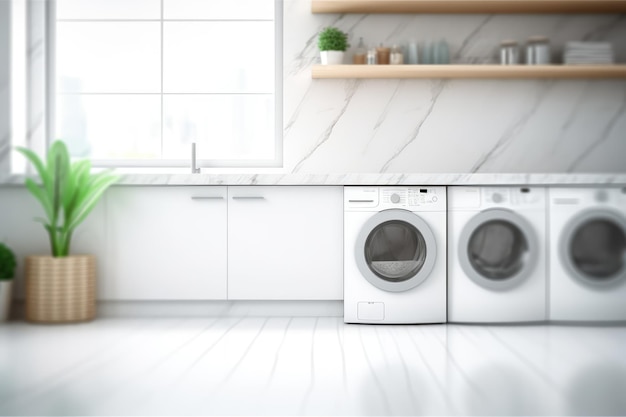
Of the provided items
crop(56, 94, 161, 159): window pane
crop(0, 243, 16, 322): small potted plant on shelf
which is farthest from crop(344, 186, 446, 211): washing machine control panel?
crop(0, 243, 16, 322): small potted plant on shelf

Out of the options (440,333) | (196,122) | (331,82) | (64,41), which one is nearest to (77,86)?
(64,41)

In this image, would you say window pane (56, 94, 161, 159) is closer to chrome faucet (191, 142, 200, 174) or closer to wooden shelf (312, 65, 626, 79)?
chrome faucet (191, 142, 200, 174)

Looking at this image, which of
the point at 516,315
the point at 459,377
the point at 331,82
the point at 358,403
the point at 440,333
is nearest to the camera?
the point at 358,403

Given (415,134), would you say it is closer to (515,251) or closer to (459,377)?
(515,251)

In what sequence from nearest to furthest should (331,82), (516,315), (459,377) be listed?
(459,377)
(516,315)
(331,82)

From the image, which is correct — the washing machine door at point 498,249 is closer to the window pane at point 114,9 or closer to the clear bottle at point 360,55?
the clear bottle at point 360,55

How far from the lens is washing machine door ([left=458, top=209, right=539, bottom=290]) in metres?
3.37

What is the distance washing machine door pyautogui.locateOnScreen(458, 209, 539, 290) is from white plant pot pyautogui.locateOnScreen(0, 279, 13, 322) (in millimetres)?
2379

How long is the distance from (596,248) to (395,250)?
108 centimetres

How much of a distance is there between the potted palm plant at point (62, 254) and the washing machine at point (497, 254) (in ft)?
6.15

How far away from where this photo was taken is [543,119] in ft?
13.7

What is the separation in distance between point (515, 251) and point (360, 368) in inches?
53.8

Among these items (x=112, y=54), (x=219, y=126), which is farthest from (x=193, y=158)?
(x=112, y=54)

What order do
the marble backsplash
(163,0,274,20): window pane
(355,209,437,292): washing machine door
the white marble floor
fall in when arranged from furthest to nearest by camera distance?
(163,0,274,20): window pane < the marble backsplash < (355,209,437,292): washing machine door < the white marble floor
